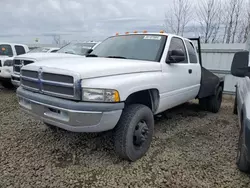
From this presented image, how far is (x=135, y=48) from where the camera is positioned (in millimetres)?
3762

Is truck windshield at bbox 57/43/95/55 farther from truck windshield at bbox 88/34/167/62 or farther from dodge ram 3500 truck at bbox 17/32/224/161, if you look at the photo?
dodge ram 3500 truck at bbox 17/32/224/161

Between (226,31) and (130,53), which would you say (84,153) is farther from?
(226,31)

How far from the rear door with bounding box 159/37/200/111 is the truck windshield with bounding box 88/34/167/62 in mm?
212

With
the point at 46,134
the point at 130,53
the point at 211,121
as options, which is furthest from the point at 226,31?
the point at 46,134

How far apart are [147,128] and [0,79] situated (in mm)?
6460

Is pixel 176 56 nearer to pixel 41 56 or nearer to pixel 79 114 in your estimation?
pixel 79 114

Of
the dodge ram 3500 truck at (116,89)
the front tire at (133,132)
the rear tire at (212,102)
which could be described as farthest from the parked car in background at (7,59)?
the rear tire at (212,102)

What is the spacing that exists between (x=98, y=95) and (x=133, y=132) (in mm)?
773

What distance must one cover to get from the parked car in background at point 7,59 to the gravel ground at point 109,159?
3.18m

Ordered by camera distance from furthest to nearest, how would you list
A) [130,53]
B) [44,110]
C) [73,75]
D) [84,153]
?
[130,53]
[84,153]
[44,110]
[73,75]

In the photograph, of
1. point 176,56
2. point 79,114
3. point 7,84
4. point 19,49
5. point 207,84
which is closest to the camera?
point 79,114

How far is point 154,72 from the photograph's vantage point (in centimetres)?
331

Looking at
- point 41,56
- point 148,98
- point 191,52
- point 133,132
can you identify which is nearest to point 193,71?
point 191,52

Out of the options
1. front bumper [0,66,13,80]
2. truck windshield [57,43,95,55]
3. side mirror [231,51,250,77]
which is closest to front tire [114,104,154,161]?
side mirror [231,51,250,77]
